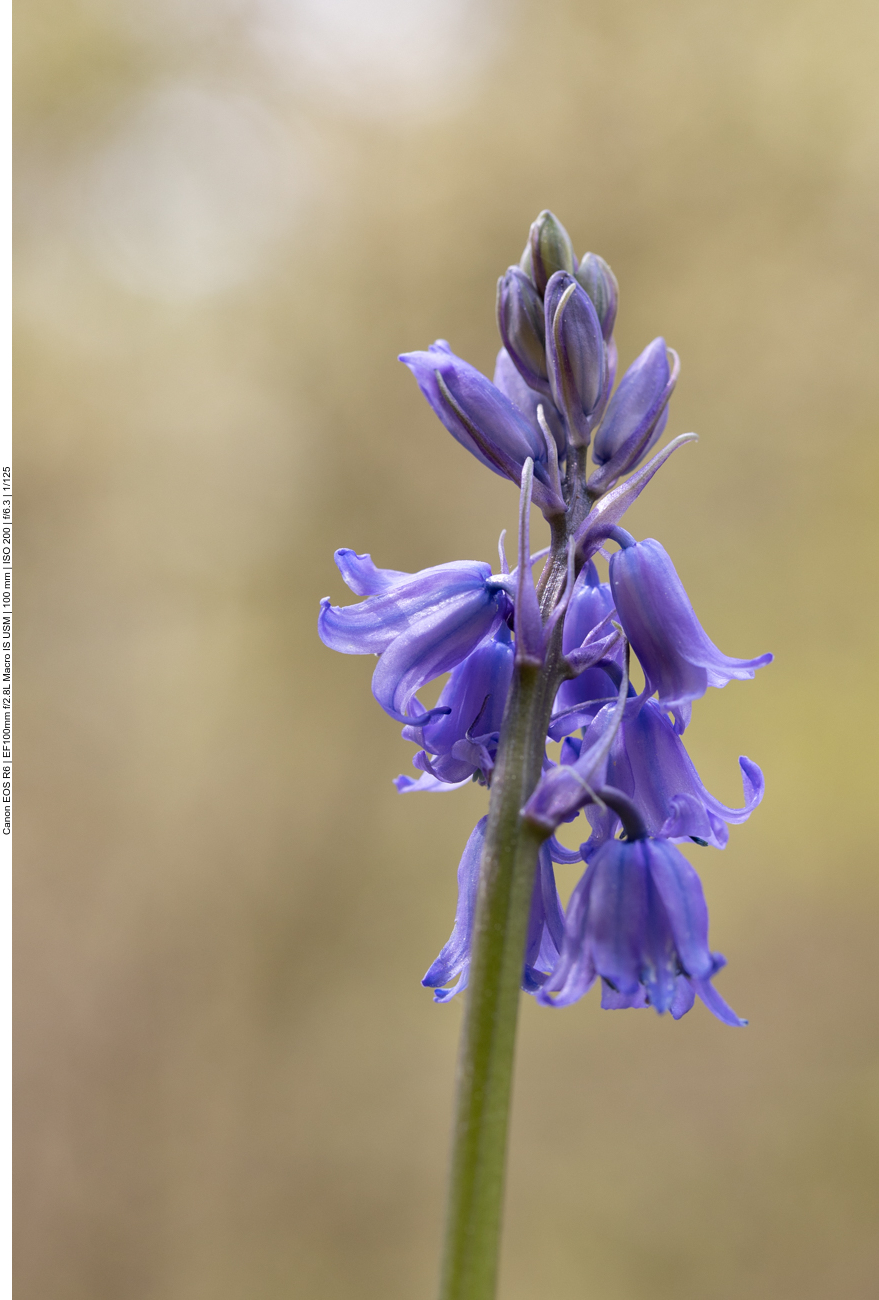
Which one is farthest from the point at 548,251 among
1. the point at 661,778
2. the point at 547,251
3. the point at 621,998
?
the point at 621,998

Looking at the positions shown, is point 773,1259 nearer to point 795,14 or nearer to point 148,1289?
point 148,1289

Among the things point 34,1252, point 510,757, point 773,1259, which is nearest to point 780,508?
point 773,1259

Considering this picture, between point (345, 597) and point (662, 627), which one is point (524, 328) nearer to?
point (662, 627)

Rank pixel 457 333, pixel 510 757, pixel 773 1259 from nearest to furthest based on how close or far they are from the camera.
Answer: pixel 510 757, pixel 773 1259, pixel 457 333

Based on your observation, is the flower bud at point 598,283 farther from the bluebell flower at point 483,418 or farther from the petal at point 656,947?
the petal at point 656,947

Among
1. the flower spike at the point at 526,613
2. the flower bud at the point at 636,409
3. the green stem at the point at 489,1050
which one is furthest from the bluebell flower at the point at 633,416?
the green stem at the point at 489,1050
